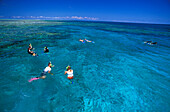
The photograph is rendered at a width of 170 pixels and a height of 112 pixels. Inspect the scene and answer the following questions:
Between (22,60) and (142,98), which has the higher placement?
(22,60)

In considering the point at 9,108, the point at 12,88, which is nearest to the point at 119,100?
the point at 9,108

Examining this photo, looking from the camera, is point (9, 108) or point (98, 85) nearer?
point (9, 108)

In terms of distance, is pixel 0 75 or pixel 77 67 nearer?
pixel 0 75

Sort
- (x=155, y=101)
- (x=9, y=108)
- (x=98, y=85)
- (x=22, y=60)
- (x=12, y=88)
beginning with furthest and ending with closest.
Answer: (x=22, y=60) < (x=98, y=85) < (x=12, y=88) < (x=155, y=101) < (x=9, y=108)

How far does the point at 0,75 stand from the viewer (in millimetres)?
9008

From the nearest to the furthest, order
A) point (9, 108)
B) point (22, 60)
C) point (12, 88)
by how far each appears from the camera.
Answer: point (9, 108), point (12, 88), point (22, 60)

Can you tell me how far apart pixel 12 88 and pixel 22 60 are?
20.6 ft

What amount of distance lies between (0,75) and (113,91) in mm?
12560

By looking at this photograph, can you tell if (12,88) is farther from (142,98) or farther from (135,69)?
(135,69)

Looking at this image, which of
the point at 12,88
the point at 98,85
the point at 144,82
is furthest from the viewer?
the point at 144,82

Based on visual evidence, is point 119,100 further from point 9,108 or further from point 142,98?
point 9,108

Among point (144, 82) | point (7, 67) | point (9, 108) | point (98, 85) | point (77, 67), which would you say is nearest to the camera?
point (9, 108)

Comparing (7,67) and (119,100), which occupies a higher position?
(7,67)

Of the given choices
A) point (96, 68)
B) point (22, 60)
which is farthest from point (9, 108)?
point (96, 68)
